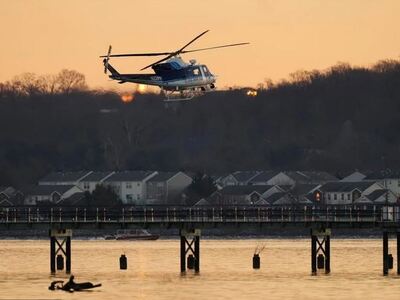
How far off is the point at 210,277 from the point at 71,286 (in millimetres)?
15087

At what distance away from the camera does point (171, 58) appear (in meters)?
168

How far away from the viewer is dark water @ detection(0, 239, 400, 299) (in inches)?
5089

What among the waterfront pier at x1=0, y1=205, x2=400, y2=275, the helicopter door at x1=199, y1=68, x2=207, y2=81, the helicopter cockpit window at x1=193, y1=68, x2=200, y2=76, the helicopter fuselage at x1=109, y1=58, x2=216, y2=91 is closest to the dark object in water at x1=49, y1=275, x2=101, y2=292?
the waterfront pier at x1=0, y1=205, x2=400, y2=275

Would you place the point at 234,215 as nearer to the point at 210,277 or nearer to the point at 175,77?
the point at 210,277

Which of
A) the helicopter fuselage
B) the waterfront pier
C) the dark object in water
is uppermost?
the helicopter fuselage

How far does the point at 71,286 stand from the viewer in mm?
131375

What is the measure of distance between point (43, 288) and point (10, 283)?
17.2 ft

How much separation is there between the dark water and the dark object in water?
31.3 inches

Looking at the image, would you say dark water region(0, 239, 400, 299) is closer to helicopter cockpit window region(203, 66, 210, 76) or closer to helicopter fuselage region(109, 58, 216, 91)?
helicopter fuselage region(109, 58, 216, 91)

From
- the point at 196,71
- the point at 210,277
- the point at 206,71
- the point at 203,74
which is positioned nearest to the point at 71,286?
the point at 210,277

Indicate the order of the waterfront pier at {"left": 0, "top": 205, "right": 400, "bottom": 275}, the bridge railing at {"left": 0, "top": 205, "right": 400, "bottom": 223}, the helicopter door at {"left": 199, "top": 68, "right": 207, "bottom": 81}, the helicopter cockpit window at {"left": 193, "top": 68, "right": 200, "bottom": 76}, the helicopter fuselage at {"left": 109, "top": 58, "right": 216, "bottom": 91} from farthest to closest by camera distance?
the helicopter door at {"left": 199, "top": 68, "right": 207, "bottom": 81} < the helicopter cockpit window at {"left": 193, "top": 68, "right": 200, "bottom": 76} < the helicopter fuselage at {"left": 109, "top": 58, "right": 216, "bottom": 91} < the bridge railing at {"left": 0, "top": 205, "right": 400, "bottom": 223} < the waterfront pier at {"left": 0, "top": 205, "right": 400, "bottom": 275}

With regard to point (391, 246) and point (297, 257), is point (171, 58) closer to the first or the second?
point (297, 257)

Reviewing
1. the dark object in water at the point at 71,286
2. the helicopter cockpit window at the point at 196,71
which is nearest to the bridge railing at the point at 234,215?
the dark object in water at the point at 71,286

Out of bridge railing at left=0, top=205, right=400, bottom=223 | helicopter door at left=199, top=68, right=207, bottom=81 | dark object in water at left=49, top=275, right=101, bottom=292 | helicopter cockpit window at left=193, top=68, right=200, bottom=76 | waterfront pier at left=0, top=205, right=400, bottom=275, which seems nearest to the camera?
dark object in water at left=49, top=275, right=101, bottom=292
